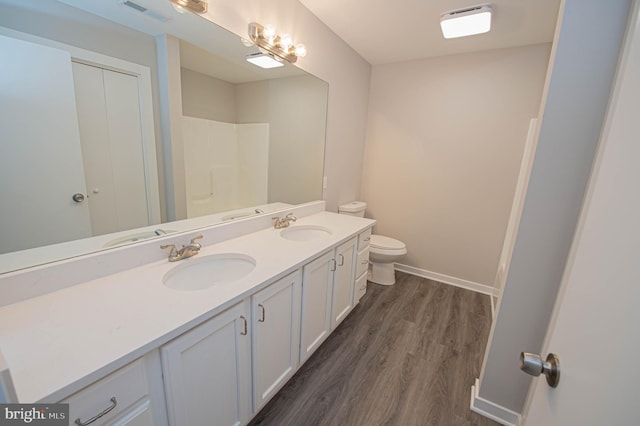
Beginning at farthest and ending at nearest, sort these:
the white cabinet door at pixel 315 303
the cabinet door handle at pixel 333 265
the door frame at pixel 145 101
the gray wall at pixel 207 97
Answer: the cabinet door handle at pixel 333 265 → the white cabinet door at pixel 315 303 → the gray wall at pixel 207 97 → the door frame at pixel 145 101

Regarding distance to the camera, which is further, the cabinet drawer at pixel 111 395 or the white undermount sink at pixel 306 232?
the white undermount sink at pixel 306 232

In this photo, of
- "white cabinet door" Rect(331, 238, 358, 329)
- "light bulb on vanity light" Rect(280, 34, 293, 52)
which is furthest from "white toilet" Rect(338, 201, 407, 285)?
"light bulb on vanity light" Rect(280, 34, 293, 52)

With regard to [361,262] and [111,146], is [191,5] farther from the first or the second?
[361,262]

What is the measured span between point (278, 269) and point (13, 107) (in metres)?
1.10

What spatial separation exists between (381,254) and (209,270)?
1862mm

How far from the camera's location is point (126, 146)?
1157 millimetres

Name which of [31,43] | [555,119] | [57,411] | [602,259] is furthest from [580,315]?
[31,43]

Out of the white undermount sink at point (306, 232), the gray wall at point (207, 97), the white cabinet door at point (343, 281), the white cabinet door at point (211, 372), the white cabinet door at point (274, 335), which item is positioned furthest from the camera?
the white undermount sink at point (306, 232)

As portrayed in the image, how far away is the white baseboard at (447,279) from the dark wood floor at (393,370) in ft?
0.95

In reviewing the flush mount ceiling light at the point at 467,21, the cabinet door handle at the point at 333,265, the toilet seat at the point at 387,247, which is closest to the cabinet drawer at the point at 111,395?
the cabinet door handle at the point at 333,265

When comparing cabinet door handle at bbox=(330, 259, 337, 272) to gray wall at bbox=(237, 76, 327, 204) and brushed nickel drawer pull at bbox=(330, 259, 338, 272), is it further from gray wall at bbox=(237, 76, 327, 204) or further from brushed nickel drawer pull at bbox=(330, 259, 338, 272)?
gray wall at bbox=(237, 76, 327, 204)

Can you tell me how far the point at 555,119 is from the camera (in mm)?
1127

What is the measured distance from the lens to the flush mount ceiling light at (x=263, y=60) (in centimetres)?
169

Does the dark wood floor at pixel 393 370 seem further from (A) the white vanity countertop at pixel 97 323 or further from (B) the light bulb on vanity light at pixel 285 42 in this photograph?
(B) the light bulb on vanity light at pixel 285 42
